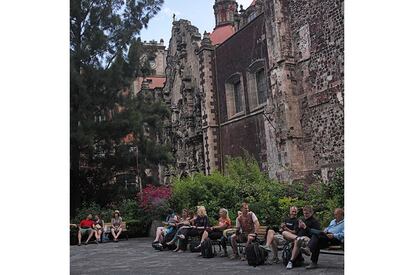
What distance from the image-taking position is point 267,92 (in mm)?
18578

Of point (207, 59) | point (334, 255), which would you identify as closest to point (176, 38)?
point (207, 59)

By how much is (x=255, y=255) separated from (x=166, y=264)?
1.73 metres

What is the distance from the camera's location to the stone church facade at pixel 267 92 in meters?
14.4

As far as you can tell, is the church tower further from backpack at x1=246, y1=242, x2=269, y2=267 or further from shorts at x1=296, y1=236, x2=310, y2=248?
shorts at x1=296, y1=236, x2=310, y2=248

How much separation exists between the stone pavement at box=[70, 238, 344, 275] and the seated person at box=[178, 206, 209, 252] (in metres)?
0.33

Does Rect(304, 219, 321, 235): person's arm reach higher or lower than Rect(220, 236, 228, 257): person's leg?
higher

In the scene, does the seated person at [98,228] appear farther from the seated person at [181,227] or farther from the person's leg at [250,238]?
the person's leg at [250,238]

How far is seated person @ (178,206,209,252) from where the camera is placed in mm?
10273

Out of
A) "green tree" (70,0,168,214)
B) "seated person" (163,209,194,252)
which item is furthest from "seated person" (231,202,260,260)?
"green tree" (70,0,168,214)

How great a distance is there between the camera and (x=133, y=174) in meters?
17.1

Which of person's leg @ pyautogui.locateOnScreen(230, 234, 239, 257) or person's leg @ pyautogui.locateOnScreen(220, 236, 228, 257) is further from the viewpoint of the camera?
person's leg @ pyautogui.locateOnScreen(220, 236, 228, 257)

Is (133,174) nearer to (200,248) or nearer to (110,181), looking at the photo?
(110,181)
